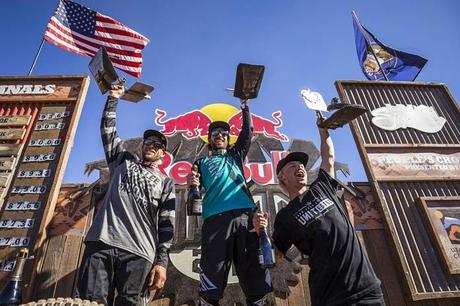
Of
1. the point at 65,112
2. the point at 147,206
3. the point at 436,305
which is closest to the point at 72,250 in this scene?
the point at 147,206

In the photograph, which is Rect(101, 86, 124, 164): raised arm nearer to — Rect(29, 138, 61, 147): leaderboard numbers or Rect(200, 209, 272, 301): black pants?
Rect(200, 209, 272, 301): black pants

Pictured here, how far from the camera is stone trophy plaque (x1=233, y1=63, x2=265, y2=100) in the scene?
3824mm

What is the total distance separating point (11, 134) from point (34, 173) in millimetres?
1012

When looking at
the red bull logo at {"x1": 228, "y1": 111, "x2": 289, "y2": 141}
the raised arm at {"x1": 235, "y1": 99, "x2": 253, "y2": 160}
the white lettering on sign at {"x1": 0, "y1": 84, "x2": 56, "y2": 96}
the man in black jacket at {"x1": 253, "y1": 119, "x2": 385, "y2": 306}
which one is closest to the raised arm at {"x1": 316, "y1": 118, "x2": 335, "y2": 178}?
the man in black jacket at {"x1": 253, "y1": 119, "x2": 385, "y2": 306}

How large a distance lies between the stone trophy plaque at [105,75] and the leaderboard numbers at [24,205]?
2254 mm

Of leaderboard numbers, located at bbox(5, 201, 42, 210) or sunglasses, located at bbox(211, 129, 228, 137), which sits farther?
leaderboard numbers, located at bbox(5, 201, 42, 210)

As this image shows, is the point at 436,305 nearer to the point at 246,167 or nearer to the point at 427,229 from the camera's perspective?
the point at 427,229

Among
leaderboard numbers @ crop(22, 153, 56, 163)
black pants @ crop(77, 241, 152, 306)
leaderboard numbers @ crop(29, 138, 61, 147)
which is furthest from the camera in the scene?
leaderboard numbers @ crop(29, 138, 61, 147)

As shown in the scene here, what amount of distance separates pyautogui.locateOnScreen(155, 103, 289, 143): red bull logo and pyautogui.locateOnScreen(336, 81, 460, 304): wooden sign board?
1.70 m

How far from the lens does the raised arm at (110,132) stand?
11.8ft

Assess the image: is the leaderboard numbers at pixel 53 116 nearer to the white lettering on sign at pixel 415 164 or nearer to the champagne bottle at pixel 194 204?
the champagne bottle at pixel 194 204

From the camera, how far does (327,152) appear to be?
317 cm

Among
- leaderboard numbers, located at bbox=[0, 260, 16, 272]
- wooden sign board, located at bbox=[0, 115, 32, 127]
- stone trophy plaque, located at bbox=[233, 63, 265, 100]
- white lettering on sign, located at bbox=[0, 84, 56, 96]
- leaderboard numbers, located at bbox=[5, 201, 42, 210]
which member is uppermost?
white lettering on sign, located at bbox=[0, 84, 56, 96]

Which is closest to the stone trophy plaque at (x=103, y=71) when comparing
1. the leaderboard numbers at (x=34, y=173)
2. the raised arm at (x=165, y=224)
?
the raised arm at (x=165, y=224)
